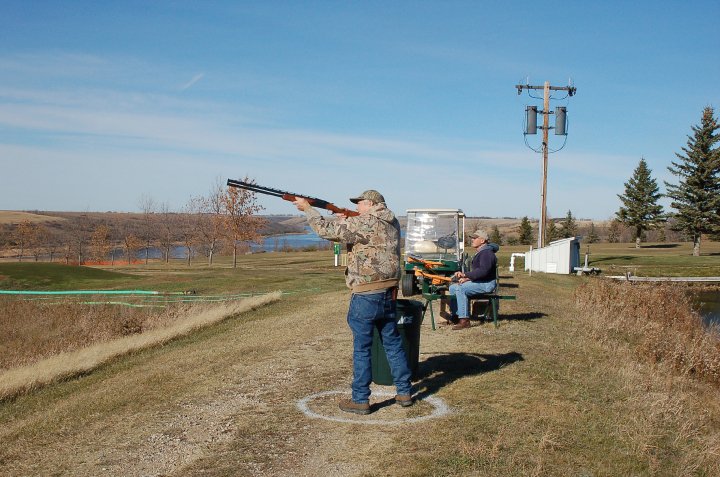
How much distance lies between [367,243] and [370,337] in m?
0.93

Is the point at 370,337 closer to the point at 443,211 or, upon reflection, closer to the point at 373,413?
the point at 373,413

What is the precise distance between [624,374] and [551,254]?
26451 mm

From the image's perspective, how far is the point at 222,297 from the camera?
75.0 ft

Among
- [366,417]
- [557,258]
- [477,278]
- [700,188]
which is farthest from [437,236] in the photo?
[700,188]

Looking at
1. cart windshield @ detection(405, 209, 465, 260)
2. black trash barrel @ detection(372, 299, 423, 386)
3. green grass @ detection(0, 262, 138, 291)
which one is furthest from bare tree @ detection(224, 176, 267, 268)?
black trash barrel @ detection(372, 299, 423, 386)

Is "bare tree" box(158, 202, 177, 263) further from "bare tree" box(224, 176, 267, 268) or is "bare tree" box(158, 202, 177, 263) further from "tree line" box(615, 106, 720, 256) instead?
"tree line" box(615, 106, 720, 256)

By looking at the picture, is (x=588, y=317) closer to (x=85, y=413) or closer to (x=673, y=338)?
(x=673, y=338)

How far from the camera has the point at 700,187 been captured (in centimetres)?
5631

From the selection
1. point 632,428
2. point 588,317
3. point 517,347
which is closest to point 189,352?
point 517,347

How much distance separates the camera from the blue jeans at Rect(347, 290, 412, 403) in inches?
264

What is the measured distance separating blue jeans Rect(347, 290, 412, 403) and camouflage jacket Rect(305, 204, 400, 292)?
5.8 inches

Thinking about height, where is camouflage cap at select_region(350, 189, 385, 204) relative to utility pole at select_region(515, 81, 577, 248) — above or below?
below

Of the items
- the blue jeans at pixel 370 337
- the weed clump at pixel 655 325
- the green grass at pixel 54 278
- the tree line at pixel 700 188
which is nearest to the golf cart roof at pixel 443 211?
the weed clump at pixel 655 325

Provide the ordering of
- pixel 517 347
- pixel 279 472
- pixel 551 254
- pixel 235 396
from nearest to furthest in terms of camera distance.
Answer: pixel 279 472 → pixel 235 396 → pixel 517 347 → pixel 551 254
